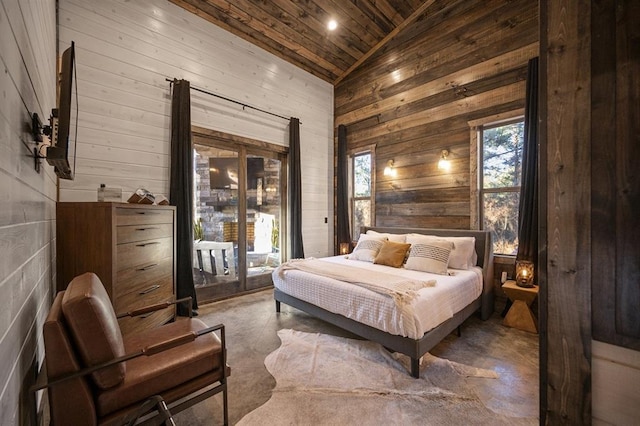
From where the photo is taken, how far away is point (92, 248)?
7.04 feet

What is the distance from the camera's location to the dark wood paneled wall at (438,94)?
3332 millimetres

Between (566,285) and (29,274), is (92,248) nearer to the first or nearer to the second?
(29,274)

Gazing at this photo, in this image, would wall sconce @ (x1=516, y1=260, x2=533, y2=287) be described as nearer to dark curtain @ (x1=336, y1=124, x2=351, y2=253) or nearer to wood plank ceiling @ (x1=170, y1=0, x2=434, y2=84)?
dark curtain @ (x1=336, y1=124, x2=351, y2=253)

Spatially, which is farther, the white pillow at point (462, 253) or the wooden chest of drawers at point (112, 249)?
the white pillow at point (462, 253)

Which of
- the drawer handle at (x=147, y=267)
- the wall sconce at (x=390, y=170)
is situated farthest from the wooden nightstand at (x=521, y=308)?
the drawer handle at (x=147, y=267)

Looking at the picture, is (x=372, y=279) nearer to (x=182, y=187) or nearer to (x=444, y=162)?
(x=444, y=162)

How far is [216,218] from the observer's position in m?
4.04

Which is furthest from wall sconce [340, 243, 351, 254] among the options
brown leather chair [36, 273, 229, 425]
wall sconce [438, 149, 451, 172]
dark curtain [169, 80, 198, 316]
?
brown leather chair [36, 273, 229, 425]

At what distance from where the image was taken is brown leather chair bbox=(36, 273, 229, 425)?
1.12 meters

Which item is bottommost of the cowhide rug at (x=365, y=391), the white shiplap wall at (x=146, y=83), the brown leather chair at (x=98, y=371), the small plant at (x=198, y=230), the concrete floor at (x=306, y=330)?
the concrete floor at (x=306, y=330)

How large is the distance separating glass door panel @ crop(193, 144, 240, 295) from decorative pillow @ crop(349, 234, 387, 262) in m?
1.89

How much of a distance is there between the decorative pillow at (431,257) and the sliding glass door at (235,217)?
95.9 inches

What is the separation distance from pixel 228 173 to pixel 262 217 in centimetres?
92

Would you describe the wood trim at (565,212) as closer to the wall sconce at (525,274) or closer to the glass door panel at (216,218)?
the wall sconce at (525,274)
